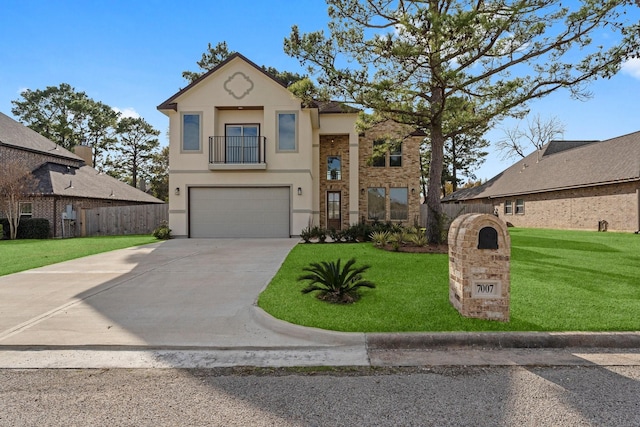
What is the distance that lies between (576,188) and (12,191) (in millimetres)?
31268

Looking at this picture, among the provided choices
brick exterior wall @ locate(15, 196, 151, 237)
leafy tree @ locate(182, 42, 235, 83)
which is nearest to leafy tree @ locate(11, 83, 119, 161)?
leafy tree @ locate(182, 42, 235, 83)

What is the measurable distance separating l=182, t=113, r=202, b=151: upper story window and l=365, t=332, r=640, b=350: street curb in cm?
1480

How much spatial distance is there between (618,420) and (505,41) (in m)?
10.7

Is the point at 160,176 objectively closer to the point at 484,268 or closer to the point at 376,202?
the point at 376,202

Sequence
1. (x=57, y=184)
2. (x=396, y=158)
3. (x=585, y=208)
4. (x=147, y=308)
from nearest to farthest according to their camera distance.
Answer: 1. (x=147, y=308)
2. (x=585, y=208)
3. (x=57, y=184)
4. (x=396, y=158)

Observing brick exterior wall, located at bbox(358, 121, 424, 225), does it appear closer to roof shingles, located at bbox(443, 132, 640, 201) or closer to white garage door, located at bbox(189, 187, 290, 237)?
white garage door, located at bbox(189, 187, 290, 237)

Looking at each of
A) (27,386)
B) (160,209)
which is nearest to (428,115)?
(27,386)

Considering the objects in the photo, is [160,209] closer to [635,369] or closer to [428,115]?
[428,115]

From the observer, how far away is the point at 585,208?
2008 centimetres

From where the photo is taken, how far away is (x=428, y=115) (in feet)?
37.8

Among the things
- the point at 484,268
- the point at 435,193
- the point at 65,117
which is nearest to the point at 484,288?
the point at 484,268

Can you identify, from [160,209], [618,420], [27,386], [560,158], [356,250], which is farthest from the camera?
[560,158]

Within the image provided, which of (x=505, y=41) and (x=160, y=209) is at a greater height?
(x=505, y=41)

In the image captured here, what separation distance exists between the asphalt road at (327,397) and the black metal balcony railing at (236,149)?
44.5 ft
